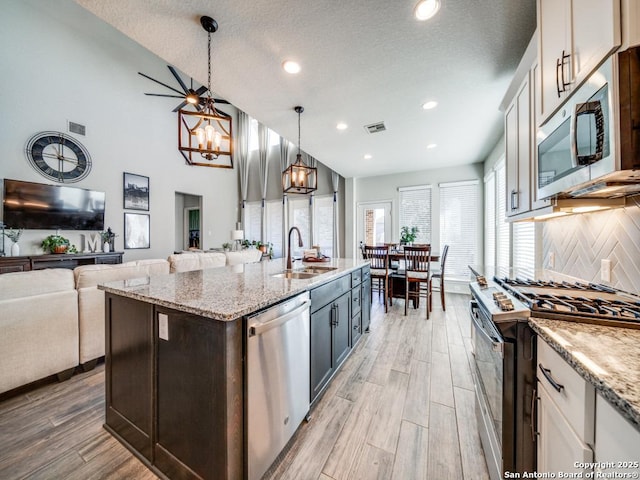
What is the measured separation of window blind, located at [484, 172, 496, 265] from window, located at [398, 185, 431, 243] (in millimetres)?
1036

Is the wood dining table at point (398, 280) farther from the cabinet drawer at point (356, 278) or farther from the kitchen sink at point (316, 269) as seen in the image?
the kitchen sink at point (316, 269)

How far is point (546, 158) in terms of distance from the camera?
1265 millimetres

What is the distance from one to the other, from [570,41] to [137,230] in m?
7.18

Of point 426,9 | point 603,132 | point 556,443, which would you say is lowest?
point 556,443

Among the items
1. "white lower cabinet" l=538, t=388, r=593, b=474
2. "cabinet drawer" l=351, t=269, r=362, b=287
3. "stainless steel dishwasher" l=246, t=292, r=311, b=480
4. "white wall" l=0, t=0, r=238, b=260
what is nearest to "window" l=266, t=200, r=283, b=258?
"white wall" l=0, t=0, r=238, b=260

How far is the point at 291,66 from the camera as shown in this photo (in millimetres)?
2109

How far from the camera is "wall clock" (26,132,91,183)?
14.2 ft

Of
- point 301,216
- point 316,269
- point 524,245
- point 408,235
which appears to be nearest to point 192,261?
point 316,269

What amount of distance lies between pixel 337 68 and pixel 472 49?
1067 mm

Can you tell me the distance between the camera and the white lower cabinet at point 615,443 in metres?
0.49

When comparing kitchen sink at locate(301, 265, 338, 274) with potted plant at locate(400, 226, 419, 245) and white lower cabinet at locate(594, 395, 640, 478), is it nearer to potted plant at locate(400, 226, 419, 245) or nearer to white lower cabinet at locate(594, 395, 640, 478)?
white lower cabinet at locate(594, 395, 640, 478)

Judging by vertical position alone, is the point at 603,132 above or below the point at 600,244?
above

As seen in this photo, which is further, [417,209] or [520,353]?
[417,209]

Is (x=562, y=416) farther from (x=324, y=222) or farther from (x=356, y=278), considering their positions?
(x=324, y=222)
